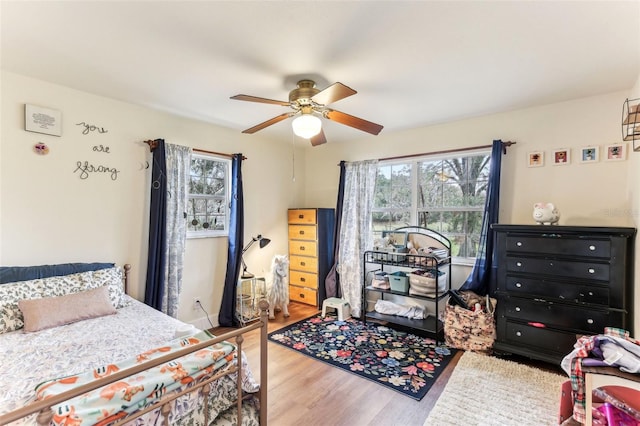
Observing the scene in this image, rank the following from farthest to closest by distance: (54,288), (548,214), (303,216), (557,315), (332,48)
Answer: (303,216) < (548,214) < (557,315) < (54,288) < (332,48)

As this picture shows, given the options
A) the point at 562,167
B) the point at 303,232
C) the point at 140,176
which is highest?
the point at 562,167

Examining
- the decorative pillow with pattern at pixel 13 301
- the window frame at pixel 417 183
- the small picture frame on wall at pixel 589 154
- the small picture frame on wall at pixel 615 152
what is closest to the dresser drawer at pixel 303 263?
the window frame at pixel 417 183

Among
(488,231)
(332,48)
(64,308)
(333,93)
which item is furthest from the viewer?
(488,231)

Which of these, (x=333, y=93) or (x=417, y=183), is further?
(x=417, y=183)

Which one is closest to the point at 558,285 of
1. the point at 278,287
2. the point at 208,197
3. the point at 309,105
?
the point at 309,105

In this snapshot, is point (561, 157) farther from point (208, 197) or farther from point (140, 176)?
point (140, 176)

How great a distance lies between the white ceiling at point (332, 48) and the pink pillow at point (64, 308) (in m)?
1.71

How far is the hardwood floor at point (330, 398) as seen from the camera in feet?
6.79

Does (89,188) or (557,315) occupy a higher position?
(89,188)

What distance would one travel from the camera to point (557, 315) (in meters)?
2.60

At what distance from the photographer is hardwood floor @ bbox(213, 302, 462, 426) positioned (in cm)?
207

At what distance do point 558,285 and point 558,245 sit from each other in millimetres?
341

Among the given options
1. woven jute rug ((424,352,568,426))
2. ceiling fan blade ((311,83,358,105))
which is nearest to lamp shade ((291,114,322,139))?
ceiling fan blade ((311,83,358,105))

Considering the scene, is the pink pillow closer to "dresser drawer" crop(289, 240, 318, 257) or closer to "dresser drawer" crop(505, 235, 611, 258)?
"dresser drawer" crop(289, 240, 318, 257)
